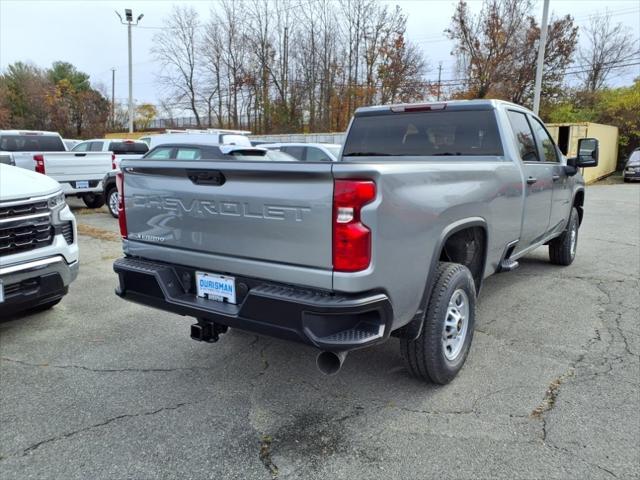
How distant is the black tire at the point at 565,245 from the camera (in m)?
6.42

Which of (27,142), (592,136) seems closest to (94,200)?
(27,142)

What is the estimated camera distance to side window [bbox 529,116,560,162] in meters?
5.17

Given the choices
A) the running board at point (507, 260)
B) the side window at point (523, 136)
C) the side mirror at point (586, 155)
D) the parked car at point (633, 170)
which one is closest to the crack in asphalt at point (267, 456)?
the running board at point (507, 260)

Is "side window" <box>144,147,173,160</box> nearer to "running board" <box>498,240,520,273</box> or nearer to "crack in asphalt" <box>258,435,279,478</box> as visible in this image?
"running board" <box>498,240,520,273</box>

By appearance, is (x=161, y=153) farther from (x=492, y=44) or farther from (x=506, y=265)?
(x=492, y=44)


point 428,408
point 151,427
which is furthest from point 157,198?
point 428,408

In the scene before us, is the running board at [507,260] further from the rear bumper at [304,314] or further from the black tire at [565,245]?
the black tire at [565,245]

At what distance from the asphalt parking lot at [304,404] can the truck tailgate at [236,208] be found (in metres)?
1.03

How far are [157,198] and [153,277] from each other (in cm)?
51

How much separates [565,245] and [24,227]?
6180 millimetres

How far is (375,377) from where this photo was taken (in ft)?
11.5

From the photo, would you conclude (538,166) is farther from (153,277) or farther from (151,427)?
(151,427)

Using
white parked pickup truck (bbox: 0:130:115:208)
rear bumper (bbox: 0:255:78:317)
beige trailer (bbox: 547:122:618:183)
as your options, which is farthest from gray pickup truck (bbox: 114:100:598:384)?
beige trailer (bbox: 547:122:618:183)

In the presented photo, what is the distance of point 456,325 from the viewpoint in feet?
11.1
